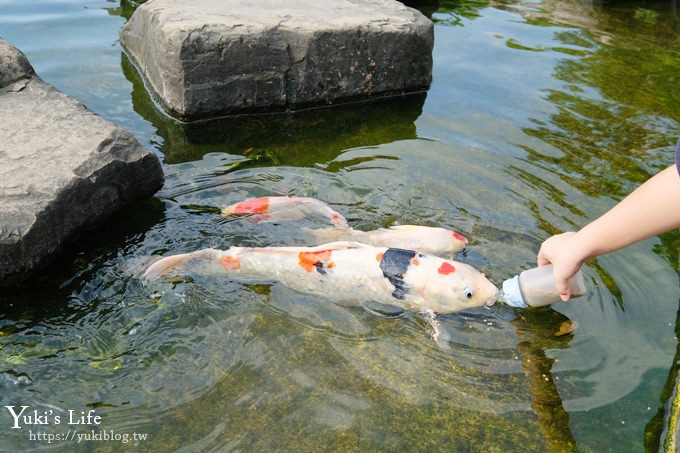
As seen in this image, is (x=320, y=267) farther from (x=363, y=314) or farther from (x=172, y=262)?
(x=172, y=262)

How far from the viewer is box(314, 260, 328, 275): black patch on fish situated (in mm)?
3916

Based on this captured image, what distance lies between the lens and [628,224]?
240 cm

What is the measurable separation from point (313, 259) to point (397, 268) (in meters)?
0.50

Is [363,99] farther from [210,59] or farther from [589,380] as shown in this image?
[589,380]

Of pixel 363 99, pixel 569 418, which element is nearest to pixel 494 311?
pixel 569 418

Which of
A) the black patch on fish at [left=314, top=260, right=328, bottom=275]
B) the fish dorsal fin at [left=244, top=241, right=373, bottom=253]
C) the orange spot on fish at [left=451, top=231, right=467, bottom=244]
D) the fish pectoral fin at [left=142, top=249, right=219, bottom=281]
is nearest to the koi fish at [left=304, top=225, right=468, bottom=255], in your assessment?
the orange spot on fish at [left=451, top=231, right=467, bottom=244]

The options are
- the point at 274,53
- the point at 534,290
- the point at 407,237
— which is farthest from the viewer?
the point at 274,53

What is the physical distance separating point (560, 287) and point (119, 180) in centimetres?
290

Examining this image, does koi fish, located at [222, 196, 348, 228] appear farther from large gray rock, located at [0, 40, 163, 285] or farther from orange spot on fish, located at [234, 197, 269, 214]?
large gray rock, located at [0, 40, 163, 285]

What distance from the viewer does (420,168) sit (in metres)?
5.33

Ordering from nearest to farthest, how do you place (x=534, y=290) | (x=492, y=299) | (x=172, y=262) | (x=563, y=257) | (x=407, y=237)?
(x=563, y=257)
(x=534, y=290)
(x=492, y=299)
(x=172, y=262)
(x=407, y=237)

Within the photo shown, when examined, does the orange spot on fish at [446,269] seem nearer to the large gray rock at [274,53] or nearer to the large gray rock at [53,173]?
the large gray rock at [53,173]

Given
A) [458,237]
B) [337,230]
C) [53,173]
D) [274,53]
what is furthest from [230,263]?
[274,53]

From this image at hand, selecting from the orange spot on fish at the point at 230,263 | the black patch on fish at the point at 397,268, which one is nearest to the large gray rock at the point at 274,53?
the orange spot on fish at the point at 230,263
